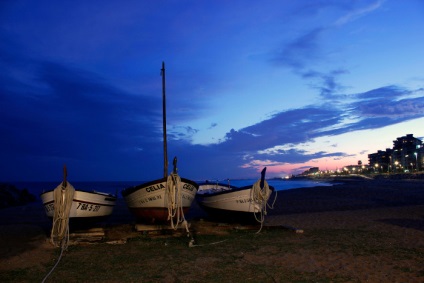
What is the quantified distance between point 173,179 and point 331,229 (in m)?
5.97

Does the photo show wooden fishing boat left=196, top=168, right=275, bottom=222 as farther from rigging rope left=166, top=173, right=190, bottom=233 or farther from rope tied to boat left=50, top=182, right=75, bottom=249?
rope tied to boat left=50, top=182, right=75, bottom=249

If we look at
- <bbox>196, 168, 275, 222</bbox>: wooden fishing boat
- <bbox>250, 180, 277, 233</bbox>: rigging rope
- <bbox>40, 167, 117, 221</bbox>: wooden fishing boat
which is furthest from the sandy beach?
<bbox>196, 168, 275, 222</bbox>: wooden fishing boat

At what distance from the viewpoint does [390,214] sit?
50.4 feet

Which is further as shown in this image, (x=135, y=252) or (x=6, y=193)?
(x=6, y=193)

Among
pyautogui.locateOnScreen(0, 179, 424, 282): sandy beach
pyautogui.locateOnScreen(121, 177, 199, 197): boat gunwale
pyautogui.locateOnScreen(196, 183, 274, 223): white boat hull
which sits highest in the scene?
pyautogui.locateOnScreen(121, 177, 199, 197): boat gunwale

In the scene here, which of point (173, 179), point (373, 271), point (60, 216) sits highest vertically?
point (173, 179)

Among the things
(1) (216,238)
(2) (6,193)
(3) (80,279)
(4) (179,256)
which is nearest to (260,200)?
(1) (216,238)

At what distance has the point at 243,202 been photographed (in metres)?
13.6

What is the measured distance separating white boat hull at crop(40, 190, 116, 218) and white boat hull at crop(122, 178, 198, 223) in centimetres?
120

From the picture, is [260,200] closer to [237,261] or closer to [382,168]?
[237,261]

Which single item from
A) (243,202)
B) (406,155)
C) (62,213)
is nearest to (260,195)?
(243,202)

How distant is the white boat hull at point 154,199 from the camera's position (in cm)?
1198

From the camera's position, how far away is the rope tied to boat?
9.98 metres

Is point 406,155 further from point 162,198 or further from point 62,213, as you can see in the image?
point 62,213
